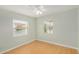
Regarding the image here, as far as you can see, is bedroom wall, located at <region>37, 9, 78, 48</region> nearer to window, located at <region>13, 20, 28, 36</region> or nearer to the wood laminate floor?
the wood laminate floor

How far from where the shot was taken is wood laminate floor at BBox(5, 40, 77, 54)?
1.14m

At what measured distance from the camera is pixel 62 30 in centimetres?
117

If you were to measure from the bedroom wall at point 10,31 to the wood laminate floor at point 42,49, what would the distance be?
7 centimetres

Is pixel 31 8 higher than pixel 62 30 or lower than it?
higher

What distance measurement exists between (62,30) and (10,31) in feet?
2.21

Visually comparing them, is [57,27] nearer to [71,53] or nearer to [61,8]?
[61,8]

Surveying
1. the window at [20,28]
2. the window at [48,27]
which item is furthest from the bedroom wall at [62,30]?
the window at [20,28]

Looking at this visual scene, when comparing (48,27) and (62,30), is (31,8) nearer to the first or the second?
(48,27)

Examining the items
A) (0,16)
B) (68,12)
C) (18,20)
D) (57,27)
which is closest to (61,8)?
(68,12)

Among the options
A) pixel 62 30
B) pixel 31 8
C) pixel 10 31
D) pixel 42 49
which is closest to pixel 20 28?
pixel 10 31

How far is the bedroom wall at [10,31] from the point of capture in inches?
44.9

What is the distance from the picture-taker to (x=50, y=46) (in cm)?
118

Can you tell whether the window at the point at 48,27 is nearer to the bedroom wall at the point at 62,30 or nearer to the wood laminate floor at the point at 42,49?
the bedroom wall at the point at 62,30
